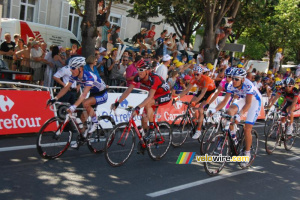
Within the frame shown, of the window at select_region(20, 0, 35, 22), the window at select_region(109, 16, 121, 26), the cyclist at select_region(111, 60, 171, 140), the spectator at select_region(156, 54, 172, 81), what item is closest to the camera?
the cyclist at select_region(111, 60, 171, 140)

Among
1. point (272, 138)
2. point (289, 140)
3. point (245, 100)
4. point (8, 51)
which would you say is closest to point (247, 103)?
point (245, 100)

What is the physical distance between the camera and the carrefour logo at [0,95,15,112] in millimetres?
8591

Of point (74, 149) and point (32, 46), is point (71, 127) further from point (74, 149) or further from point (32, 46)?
point (32, 46)

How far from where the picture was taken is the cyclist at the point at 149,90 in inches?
297

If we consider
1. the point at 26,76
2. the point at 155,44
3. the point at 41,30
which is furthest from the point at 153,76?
the point at 41,30

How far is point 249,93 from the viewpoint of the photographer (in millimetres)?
7891

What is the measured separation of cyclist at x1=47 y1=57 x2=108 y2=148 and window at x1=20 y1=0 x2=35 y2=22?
1976 cm

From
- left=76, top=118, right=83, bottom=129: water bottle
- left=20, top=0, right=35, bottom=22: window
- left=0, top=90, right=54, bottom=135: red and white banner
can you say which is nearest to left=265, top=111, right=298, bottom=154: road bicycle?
left=76, top=118, right=83, bottom=129: water bottle

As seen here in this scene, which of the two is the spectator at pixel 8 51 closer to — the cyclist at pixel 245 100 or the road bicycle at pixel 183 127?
the road bicycle at pixel 183 127

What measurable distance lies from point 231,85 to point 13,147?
4768mm

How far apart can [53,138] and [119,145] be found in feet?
4.08

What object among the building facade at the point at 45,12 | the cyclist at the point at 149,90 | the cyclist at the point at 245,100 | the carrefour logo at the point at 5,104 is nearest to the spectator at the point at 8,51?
the carrefour logo at the point at 5,104

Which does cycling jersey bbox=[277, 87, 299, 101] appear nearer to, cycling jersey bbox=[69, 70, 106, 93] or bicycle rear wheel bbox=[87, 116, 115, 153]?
bicycle rear wheel bbox=[87, 116, 115, 153]

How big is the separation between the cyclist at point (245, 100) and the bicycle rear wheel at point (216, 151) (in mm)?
352
